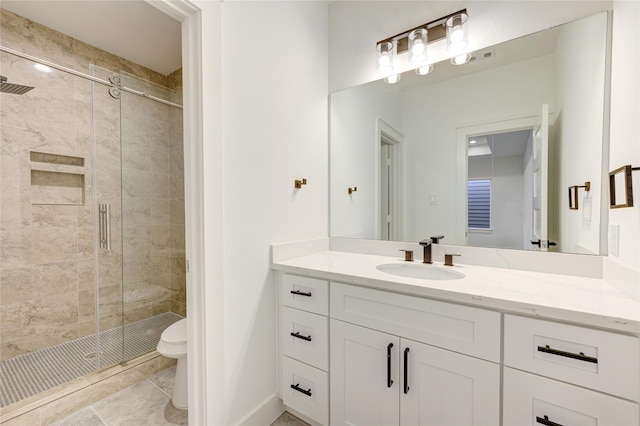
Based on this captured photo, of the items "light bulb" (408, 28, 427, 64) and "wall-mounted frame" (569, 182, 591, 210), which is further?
"light bulb" (408, 28, 427, 64)

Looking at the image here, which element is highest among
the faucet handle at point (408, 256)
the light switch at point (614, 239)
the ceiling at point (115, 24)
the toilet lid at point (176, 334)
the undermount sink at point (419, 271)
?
the ceiling at point (115, 24)

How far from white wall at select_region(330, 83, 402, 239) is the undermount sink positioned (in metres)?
0.35

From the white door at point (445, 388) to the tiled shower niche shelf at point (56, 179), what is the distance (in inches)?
109

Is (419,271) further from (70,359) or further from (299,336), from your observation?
(70,359)

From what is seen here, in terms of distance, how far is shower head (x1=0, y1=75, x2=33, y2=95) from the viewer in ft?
6.11

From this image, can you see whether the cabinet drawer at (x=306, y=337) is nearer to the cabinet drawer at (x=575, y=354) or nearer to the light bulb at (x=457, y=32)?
the cabinet drawer at (x=575, y=354)

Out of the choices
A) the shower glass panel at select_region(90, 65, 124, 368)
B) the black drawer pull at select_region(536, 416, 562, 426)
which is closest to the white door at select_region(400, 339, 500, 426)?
the black drawer pull at select_region(536, 416, 562, 426)

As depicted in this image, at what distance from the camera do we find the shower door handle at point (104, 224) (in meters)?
2.14

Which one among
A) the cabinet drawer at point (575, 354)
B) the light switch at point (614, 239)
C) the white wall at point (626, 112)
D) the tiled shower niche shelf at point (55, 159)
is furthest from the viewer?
the tiled shower niche shelf at point (55, 159)

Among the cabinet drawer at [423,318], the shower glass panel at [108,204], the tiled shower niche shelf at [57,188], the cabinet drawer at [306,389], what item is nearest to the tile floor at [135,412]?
the cabinet drawer at [306,389]

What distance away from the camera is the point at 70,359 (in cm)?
201

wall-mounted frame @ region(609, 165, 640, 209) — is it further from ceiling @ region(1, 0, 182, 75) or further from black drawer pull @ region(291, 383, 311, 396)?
ceiling @ region(1, 0, 182, 75)

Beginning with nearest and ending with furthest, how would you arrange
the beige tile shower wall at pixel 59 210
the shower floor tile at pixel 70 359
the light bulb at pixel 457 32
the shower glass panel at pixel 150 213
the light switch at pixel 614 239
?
the light switch at pixel 614 239 → the light bulb at pixel 457 32 → the shower floor tile at pixel 70 359 → the beige tile shower wall at pixel 59 210 → the shower glass panel at pixel 150 213

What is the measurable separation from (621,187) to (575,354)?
2.05 feet
